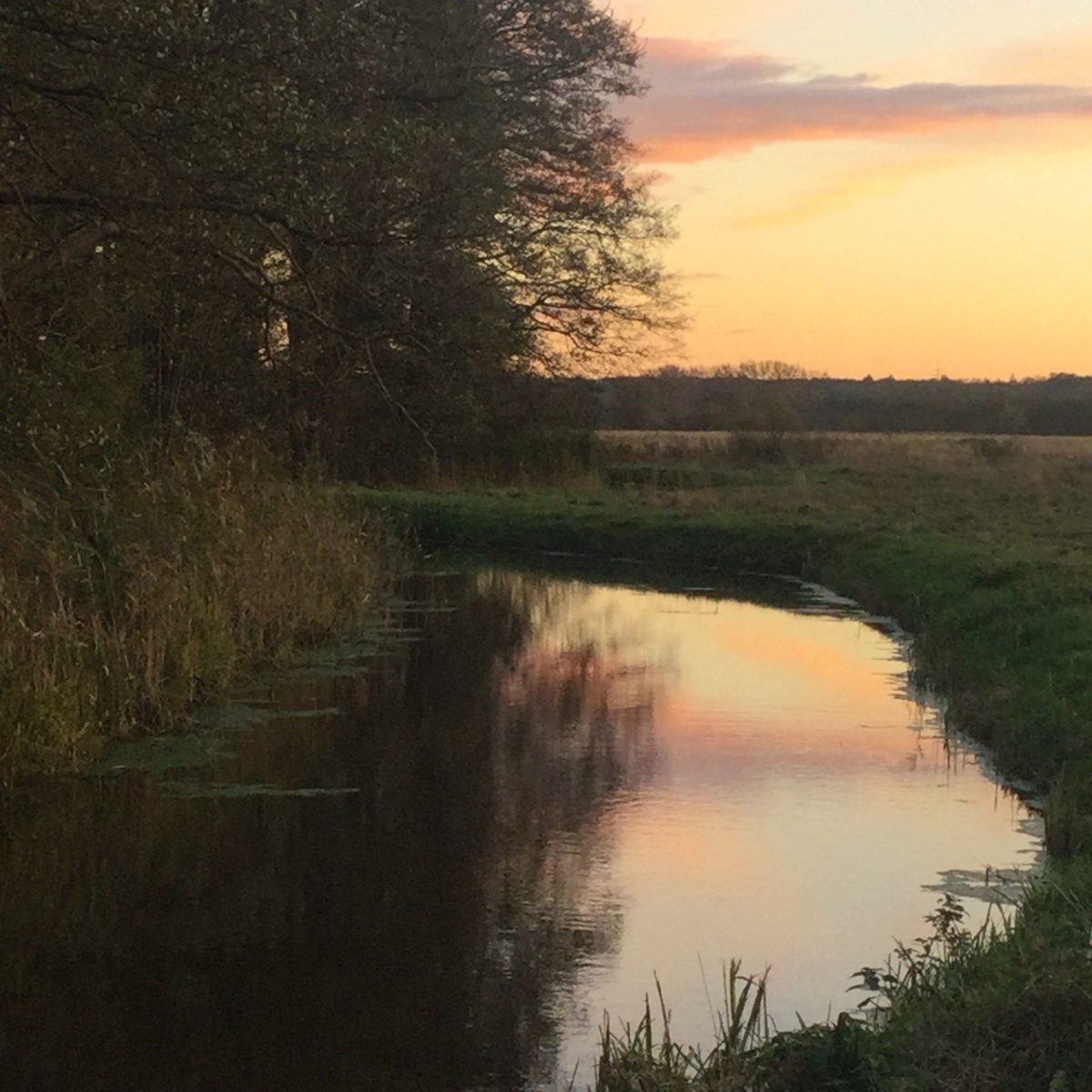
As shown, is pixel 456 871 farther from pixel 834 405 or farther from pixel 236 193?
pixel 834 405

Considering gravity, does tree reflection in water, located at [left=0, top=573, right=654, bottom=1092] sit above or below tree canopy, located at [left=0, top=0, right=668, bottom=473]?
below

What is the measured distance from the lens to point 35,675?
11023 mm

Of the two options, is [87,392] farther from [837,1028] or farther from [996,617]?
[837,1028]

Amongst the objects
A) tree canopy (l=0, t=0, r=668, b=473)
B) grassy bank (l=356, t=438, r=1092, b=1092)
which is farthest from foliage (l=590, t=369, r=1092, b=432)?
tree canopy (l=0, t=0, r=668, b=473)

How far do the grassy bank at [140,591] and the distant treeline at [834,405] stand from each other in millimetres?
39907

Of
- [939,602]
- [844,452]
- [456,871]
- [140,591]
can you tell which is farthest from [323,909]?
[844,452]

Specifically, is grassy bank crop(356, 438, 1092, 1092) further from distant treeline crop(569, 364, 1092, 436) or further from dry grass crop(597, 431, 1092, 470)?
distant treeline crop(569, 364, 1092, 436)

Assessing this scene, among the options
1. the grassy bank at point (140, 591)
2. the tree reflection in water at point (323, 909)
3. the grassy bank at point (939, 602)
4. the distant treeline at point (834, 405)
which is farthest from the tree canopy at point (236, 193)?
→ the distant treeline at point (834, 405)

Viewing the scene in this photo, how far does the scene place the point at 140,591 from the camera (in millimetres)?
13266

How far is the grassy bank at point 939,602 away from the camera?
5707 mm

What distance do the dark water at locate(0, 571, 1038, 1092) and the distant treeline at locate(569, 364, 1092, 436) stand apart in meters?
43.3

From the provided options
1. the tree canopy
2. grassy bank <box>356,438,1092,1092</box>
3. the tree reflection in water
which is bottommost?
the tree reflection in water

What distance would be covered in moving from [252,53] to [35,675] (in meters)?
4.35

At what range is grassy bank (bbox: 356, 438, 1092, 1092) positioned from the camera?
5.71m
